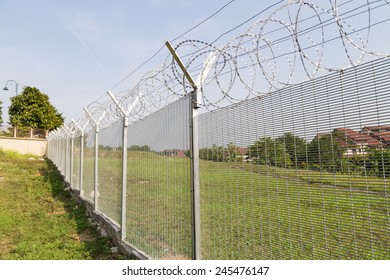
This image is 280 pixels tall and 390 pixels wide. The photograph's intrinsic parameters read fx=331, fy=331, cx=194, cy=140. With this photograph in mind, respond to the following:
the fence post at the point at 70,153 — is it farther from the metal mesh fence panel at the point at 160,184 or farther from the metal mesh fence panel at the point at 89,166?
the metal mesh fence panel at the point at 160,184

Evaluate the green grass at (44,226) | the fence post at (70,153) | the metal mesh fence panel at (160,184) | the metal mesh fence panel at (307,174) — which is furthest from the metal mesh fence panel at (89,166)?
the metal mesh fence panel at (307,174)

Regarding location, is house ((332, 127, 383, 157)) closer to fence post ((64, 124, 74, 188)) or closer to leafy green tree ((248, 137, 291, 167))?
leafy green tree ((248, 137, 291, 167))

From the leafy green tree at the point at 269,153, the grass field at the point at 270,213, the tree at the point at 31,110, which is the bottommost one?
the grass field at the point at 270,213

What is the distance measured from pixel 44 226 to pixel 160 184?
432cm

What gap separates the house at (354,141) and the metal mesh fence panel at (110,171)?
4211 mm

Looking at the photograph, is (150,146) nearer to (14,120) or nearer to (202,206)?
(202,206)

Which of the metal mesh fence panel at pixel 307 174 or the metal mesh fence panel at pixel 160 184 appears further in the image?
the metal mesh fence panel at pixel 160 184

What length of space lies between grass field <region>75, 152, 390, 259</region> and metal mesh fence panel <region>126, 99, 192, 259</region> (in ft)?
0.04

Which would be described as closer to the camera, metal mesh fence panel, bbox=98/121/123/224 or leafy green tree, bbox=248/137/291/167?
leafy green tree, bbox=248/137/291/167

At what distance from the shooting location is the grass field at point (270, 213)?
5.72 ft

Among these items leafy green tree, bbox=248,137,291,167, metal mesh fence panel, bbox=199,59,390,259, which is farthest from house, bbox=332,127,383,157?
leafy green tree, bbox=248,137,291,167

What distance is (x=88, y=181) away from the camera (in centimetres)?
860

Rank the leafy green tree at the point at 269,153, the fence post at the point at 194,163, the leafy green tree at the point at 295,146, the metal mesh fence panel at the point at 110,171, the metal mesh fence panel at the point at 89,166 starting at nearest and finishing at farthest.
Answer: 1. the leafy green tree at the point at 295,146
2. the leafy green tree at the point at 269,153
3. the fence post at the point at 194,163
4. the metal mesh fence panel at the point at 110,171
5. the metal mesh fence panel at the point at 89,166

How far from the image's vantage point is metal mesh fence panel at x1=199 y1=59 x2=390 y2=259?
172 cm
